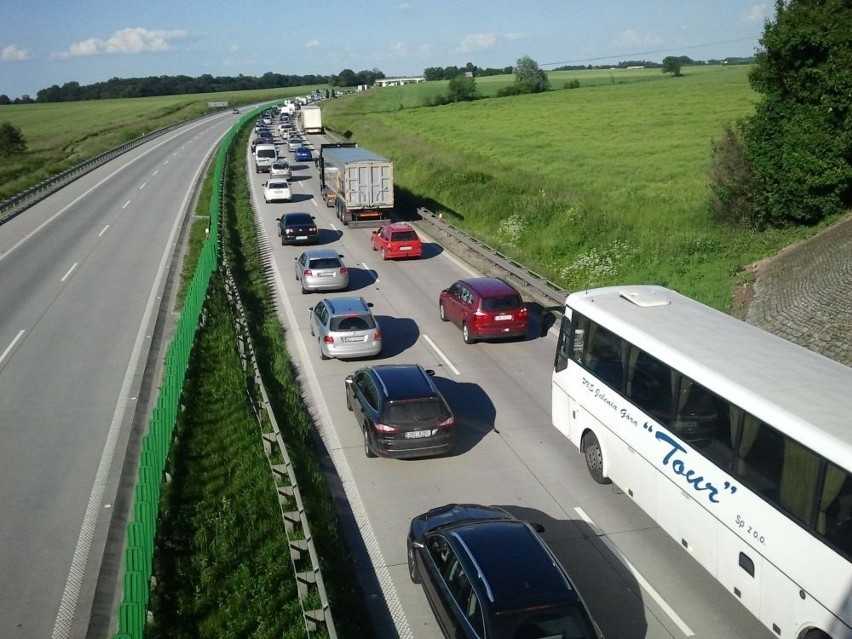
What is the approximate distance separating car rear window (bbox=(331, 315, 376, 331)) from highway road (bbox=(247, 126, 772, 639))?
939mm

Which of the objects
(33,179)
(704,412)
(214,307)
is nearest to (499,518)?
(704,412)

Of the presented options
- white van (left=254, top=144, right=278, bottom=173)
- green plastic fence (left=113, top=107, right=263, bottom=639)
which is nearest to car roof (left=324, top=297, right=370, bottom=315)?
green plastic fence (left=113, top=107, right=263, bottom=639)

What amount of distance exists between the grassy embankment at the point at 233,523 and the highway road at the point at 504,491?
0.50 meters

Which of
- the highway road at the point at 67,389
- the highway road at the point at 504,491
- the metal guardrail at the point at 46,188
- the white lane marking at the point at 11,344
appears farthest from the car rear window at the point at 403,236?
the metal guardrail at the point at 46,188

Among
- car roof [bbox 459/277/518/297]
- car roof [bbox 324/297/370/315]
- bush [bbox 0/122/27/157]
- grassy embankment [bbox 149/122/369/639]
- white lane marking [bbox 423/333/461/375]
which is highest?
bush [bbox 0/122/27/157]

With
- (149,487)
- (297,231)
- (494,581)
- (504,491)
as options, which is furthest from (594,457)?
(297,231)

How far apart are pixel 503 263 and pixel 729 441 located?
59.4ft

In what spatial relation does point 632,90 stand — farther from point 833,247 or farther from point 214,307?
point 214,307

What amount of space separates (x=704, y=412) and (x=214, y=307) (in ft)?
51.6

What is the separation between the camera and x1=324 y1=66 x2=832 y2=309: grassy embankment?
28.4 meters

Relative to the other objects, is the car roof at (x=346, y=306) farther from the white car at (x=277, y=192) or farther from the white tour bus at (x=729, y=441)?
the white car at (x=277, y=192)

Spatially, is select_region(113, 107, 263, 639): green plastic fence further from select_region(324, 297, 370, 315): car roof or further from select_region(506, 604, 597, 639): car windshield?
select_region(506, 604, 597, 639): car windshield

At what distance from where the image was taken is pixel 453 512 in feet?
35.1

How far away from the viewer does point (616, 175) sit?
47.2m
